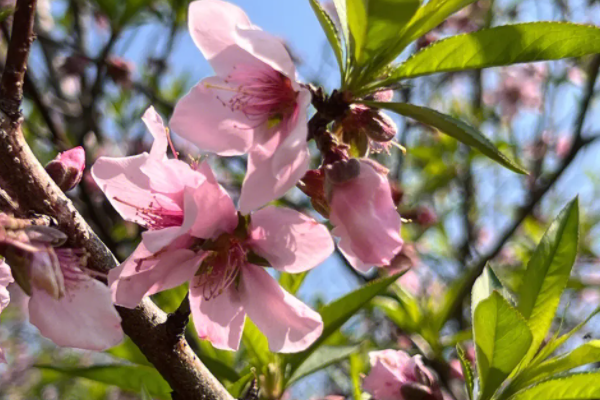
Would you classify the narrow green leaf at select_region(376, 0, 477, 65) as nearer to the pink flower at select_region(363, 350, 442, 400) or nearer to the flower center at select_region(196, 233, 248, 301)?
the flower center at select_region(196, 233, 248, 301)

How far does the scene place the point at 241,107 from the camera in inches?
38.4

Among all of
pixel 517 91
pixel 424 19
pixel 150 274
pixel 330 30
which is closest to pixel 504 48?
pixel 424 19

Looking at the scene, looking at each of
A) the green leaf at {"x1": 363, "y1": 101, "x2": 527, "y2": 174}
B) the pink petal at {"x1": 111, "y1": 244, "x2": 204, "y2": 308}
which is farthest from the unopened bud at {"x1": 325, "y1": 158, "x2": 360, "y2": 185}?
the pink petal at {"x1": 111, "y1": 244, "x2": 204, "y2": 308}

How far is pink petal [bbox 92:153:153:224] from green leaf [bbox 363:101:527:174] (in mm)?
357

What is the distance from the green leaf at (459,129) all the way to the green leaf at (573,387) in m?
0.28

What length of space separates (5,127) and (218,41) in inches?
12.1

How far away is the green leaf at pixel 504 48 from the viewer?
854 millimetres

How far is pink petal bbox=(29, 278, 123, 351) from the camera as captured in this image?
771mm

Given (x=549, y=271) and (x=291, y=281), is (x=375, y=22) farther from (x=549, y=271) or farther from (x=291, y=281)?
(x=291, y=281)

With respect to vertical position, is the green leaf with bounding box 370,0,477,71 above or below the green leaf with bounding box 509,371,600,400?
above

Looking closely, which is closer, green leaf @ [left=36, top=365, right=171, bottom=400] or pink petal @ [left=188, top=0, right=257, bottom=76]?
pink petal @ [left=188, top=0, right=257, bottom=76]

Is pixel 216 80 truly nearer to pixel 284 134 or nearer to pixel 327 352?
pixel 284 134

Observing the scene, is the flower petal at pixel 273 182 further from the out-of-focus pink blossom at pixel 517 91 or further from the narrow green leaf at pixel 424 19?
the out-of-focus pink blossom at pixel 517 91

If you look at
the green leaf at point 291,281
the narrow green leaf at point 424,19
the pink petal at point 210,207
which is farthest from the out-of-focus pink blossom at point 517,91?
the pink petal at point 210,207
